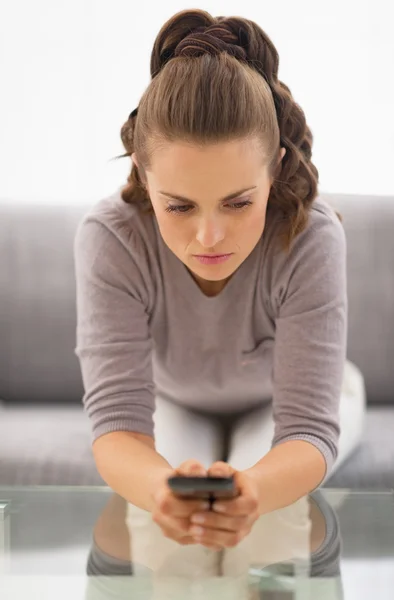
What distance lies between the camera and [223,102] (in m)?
0.98

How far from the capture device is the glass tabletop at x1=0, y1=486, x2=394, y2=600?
0.89m

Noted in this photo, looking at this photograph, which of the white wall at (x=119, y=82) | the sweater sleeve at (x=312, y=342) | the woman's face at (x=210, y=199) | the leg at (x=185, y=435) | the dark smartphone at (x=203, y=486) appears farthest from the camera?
the white wall at (x=119, y=82)

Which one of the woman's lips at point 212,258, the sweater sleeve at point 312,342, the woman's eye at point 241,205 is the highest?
the woman's eye at point 241,205

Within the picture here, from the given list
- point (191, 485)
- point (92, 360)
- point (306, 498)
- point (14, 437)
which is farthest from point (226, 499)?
point (14, 437)

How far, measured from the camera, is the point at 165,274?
49.2 inches

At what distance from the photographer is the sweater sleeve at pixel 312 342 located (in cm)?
117

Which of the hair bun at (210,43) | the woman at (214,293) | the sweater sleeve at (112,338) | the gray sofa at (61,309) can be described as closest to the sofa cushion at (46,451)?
the gray sofa at (61,309)

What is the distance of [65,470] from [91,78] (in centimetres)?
107

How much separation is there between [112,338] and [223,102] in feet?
1.28

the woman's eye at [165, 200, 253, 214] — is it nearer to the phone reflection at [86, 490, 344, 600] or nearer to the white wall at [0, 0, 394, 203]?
the phone reflection at [86, 490, 344, 600]

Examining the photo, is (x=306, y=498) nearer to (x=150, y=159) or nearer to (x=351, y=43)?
(x=150, y=159)

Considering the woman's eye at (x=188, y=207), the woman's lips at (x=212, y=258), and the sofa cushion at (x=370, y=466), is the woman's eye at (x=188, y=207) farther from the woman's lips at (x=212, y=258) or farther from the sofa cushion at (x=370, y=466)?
the sofa cushion at (x=370, y=466)

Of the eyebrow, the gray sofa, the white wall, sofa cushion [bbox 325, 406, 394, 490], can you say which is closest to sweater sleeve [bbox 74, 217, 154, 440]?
the eyebrow

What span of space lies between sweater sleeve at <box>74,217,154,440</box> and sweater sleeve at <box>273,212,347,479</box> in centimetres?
20
